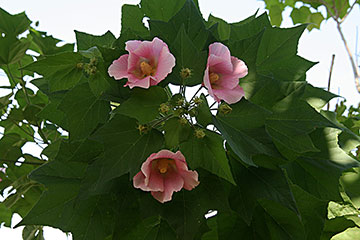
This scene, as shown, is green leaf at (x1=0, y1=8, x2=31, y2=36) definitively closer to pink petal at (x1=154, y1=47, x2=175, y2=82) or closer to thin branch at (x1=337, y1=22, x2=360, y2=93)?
pink petal at (x1=154, y1=47, x2=175, y2=82)

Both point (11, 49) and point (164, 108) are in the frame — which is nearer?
point (164, 108)

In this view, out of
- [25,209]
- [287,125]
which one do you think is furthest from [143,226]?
[25,209]

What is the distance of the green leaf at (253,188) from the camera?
16.7 inches

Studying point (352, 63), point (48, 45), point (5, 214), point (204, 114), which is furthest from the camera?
point (352, 63)

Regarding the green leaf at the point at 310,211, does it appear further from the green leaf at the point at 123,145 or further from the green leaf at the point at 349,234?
the green leaf at the point at 123,145

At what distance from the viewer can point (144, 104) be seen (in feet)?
1.28

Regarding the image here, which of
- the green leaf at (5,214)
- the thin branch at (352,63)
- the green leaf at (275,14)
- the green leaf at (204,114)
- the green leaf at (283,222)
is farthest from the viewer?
the green leaf at (275,14)

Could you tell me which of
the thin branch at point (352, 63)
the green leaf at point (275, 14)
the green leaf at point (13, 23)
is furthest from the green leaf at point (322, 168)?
the green leaf at point (275, 14)

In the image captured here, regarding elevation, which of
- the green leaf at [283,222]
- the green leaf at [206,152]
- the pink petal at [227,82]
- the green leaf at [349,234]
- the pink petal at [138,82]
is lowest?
the green leaf at [349,234]

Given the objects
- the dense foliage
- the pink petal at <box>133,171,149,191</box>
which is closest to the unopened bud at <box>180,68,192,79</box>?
the dense foliage

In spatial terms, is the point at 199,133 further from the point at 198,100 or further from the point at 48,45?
the point at 48,45

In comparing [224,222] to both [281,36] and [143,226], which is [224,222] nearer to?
[143,226]

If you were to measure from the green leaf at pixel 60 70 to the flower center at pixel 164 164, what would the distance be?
0.54 feet

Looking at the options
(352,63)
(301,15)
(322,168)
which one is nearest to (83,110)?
(322,168)
